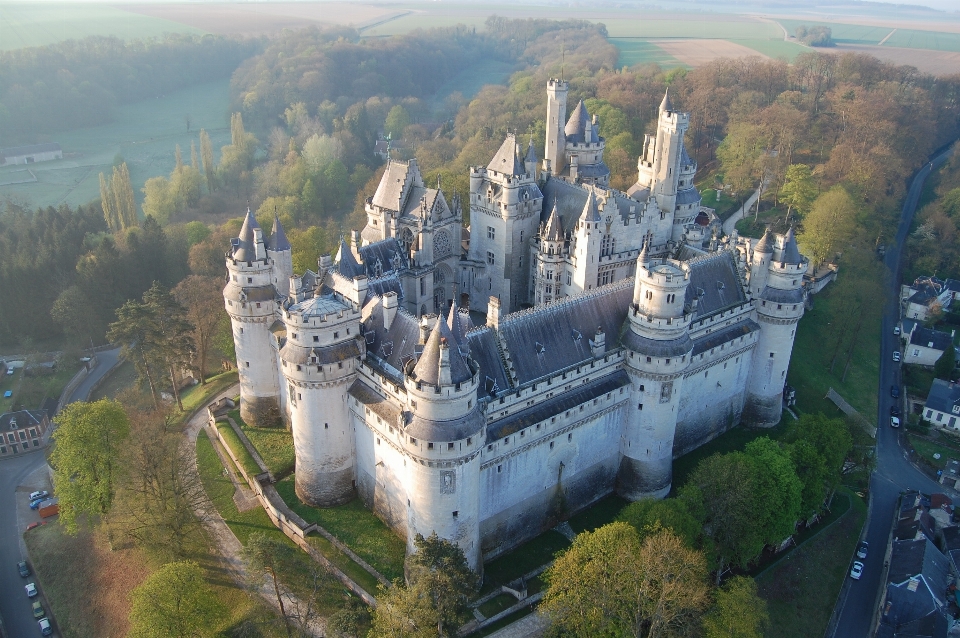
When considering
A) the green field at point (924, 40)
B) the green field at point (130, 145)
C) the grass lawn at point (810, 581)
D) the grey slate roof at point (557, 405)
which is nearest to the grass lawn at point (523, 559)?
the grey slate roof at point (557, 405)

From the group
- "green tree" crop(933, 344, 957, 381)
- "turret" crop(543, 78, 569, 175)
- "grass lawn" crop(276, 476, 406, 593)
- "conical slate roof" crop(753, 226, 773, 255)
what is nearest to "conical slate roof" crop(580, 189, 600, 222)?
"turret" crop(543, 78, 569, 175)

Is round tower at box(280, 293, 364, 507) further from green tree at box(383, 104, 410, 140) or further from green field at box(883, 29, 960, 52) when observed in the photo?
green field at box(883, 29, 960, 52)

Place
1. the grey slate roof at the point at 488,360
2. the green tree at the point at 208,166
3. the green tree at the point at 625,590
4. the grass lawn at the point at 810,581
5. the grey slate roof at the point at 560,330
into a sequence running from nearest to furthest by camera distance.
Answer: the green tree at the point at 625,590 → the grey slate roof at the point at 488,360 → the grey slate roof at the point at 560,330 → the grass lawn at the point at 810,581 → the green tree at the point at 208,166

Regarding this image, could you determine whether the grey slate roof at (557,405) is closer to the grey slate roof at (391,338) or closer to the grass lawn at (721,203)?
the grey slate roof at (391,338)

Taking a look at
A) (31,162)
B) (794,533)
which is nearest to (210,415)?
(794,533)

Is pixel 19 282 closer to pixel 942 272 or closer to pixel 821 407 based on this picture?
pixel 821 407

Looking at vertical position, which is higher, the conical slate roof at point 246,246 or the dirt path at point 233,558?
the conical slate roof at point 246,246

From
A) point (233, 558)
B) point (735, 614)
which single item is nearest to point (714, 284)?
point (735, 614)

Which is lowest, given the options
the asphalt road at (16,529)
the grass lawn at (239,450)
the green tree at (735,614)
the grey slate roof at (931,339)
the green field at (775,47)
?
the asphalt road at (16,529)
